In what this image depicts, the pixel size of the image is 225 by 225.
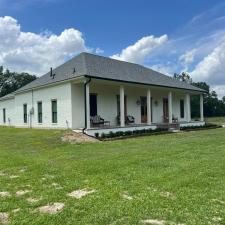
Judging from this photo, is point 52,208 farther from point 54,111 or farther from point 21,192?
point 54,111

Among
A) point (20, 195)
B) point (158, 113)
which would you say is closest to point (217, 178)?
point (20, 195)

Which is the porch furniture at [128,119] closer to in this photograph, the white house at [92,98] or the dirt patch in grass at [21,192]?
the white house at [92,98]

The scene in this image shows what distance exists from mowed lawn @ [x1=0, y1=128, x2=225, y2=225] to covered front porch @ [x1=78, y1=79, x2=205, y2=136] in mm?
7584

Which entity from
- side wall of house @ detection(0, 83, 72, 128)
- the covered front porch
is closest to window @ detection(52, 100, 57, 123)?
side wall of house @ detection(0, 83, 72, 128)

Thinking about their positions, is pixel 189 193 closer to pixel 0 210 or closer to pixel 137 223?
pixel 137 223

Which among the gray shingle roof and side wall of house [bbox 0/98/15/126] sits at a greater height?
the gray shingle roof

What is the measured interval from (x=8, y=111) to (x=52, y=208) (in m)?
24.8

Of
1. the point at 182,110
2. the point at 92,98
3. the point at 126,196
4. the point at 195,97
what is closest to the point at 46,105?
the point at 92,98

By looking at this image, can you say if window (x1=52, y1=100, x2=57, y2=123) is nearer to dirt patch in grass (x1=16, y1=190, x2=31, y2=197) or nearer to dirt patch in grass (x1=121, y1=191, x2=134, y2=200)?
dirt patch in grass (x1=16, y1=190, x2=31, y2=197)

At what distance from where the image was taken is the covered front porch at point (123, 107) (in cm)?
1783

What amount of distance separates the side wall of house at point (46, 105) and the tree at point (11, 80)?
3248cm

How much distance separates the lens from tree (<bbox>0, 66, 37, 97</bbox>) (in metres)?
55.6

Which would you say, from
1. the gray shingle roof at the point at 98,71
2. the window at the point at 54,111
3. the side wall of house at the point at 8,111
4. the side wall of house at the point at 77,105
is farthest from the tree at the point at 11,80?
the side wall of house at the point at 77,105

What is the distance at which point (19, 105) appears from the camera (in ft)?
77.8
